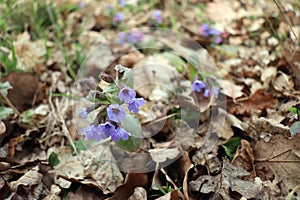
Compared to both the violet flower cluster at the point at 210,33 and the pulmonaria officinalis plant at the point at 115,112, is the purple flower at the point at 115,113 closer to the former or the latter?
the pulmonaria officinalis plant at the point at 115,112

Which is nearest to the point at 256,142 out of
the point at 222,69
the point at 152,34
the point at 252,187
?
the point at 252,187

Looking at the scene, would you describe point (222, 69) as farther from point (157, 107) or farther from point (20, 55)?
point (20, 55)

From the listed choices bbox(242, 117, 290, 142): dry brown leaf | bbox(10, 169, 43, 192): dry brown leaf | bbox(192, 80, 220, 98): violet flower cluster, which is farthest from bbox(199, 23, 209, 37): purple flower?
bbox(10, 169, 43, 192): dry brown leaf

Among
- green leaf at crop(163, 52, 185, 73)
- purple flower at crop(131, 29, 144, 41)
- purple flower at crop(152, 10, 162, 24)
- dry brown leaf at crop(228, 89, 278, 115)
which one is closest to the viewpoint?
dry brown leaf at crop(228, 89, 278, 115)

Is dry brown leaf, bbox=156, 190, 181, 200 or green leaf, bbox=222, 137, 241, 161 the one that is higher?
dry brown leaf, bbox=156, 190, 181, 200

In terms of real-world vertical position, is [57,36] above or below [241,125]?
above

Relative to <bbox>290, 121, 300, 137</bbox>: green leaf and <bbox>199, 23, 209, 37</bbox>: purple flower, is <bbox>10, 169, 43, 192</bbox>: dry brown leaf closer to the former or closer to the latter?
<bbox>290, 121, 300, 137</bbox>: green leaf
